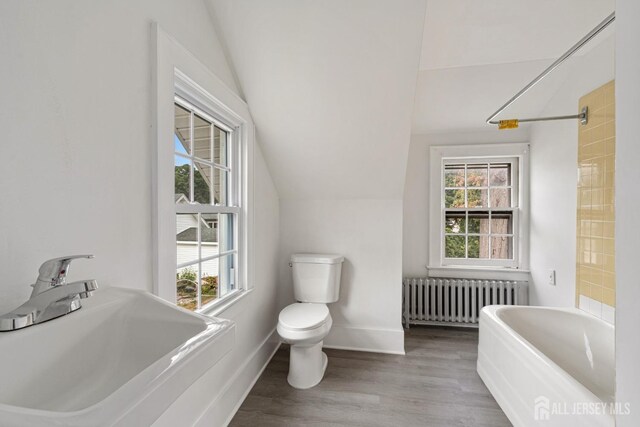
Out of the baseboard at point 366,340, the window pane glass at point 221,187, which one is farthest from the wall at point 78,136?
the baseboard at point 366,340

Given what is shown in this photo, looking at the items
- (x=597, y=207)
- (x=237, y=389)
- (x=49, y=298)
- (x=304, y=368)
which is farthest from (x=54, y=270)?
(x=597, y=207)

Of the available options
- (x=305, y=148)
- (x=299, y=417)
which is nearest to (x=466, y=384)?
(x=299, y=417)

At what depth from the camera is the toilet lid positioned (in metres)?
1.84

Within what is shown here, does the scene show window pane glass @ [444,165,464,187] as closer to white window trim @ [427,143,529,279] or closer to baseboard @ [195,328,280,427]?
white window trim @ [427,143,529,279]

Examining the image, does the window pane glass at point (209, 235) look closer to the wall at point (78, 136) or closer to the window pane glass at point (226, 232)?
the window pane glass at point (226, 232)

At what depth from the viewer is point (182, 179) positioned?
1410mm

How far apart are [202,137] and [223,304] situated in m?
0.97

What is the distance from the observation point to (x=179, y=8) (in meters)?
1.26

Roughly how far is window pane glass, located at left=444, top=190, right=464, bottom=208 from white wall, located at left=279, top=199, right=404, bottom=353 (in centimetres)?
88

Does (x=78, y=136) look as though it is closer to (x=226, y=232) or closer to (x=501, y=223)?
(x=226, y=232)

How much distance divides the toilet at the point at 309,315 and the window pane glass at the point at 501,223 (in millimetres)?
1757

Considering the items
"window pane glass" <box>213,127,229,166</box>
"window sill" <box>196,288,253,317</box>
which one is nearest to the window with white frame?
"window sill" <box>196,288,253,317</box>

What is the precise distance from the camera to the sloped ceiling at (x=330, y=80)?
1517mm

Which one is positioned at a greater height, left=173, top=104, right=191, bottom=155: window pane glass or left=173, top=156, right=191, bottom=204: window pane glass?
left=173, top=104, right=191, bottom=155: window pane glass
